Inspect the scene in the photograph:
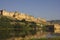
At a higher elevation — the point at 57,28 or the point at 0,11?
the point at 0,11

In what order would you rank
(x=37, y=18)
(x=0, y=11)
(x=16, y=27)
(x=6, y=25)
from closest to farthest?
(x=6, y=25), (x=16, y=27), (x=0, y=11), (x=37, y=18)

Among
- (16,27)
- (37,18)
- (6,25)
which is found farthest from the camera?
(37,18)

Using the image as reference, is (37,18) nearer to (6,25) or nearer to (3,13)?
(3,13)

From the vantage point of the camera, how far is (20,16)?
69.4 m

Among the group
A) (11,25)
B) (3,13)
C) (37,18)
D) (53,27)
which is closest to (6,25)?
(11,25)

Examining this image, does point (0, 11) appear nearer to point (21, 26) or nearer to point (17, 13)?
point (17, 13)

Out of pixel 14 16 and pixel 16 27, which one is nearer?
pixel 16 27

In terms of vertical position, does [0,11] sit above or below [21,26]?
above

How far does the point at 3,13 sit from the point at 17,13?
5.76 metres

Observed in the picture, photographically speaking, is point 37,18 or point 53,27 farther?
point 37,18

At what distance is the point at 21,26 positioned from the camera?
5119cm

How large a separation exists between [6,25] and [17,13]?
842 inches

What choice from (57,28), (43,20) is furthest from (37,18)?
(57,28)

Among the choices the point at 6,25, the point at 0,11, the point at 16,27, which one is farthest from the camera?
the point at 0,11
